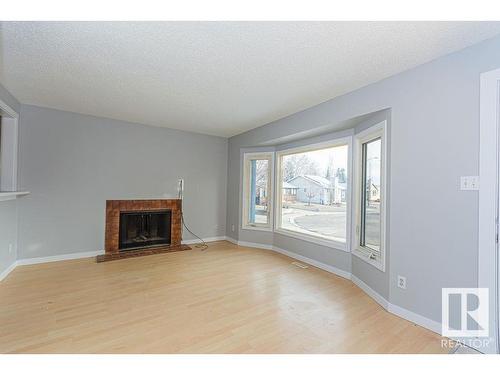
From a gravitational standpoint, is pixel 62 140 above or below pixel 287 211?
above

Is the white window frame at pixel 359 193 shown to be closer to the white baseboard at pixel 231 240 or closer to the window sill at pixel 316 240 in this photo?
the window sill at pixel 316 240

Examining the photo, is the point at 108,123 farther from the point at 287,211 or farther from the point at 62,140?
the point at 287,211

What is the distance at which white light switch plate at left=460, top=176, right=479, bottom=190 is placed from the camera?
72.5 inches

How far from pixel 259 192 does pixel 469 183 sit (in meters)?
3.52

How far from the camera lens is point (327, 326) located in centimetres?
208

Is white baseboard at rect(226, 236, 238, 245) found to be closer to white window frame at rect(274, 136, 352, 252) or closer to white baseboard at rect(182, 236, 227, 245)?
white baseboard at rect(182, 236, 227, 245)

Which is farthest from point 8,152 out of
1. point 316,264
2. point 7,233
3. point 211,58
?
point 316,264

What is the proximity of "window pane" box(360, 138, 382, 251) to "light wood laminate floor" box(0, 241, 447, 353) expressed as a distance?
0.67m

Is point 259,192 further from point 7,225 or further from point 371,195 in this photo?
point 7,225

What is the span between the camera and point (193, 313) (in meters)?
2.28

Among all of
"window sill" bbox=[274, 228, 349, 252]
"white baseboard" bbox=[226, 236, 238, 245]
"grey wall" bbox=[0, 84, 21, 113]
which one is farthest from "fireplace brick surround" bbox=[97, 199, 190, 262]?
"window sill" bbox=[274, 228, 349, 252]

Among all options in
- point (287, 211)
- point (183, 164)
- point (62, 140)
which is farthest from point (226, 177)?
point (62, 140)
